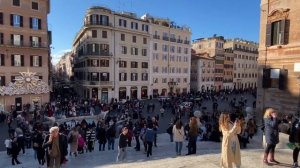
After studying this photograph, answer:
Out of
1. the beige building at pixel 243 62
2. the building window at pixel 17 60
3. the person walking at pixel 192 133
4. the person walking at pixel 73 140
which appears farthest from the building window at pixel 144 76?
the person walking at pixel 192 133

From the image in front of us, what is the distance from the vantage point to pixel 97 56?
155ft

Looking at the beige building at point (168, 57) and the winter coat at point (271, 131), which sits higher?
the beige building at point (168, 57)

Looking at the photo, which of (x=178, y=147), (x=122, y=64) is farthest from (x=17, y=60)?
(x=178, y=147)

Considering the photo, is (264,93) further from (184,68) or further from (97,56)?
(184,68)

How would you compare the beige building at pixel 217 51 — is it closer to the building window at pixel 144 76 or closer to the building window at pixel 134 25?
the building window at pixel 144 76

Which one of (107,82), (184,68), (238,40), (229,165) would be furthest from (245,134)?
(238,40)

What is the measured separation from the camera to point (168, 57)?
60.4 metres

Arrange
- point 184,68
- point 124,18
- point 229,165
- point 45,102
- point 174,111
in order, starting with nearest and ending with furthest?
point 229,165
point 174,111
point 45,102
point 124,18
point 184,68

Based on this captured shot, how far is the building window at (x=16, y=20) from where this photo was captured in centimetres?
3356

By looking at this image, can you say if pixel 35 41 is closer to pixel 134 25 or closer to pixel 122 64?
pixel 122 64

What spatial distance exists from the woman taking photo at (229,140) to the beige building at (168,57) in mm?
49518

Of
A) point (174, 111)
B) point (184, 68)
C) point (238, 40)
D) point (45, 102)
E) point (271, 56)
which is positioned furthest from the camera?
point (238, 40)

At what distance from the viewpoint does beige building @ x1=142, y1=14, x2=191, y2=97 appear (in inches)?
2245

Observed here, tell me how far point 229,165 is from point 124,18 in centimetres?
4624
